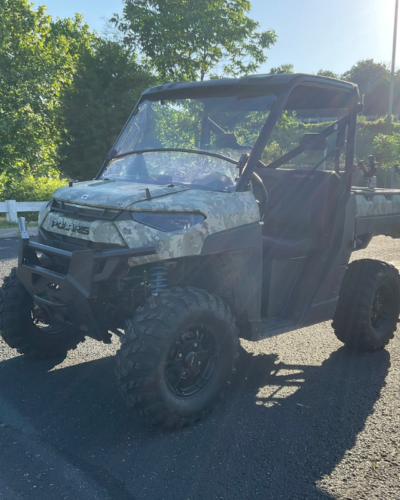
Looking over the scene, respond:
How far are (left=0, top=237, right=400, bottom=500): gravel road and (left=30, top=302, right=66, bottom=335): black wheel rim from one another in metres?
0.30

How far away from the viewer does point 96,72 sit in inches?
842

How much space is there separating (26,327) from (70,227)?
123cm

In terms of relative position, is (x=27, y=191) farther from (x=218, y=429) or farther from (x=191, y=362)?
(x=218, y=429)

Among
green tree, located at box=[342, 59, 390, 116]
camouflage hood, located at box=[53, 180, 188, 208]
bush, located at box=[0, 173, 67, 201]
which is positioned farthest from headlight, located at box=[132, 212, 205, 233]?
green tree, located at box=[342, 59, 390, 116]

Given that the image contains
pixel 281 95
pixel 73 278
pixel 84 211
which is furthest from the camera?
pixel 281 95

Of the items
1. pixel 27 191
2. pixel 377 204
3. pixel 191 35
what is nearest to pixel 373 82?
pixel 191 35

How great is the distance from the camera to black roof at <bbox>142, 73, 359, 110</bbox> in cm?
402

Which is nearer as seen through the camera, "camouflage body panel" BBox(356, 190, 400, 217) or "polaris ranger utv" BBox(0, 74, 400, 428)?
"polaris ranger utv" BBox(0, 74, 400, 428)

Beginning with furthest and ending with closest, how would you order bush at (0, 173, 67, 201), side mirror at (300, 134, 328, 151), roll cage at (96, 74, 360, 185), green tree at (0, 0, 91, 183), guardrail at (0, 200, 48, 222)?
green tree at (0, 0, 91, 183) < bush at (0, 173, 67, 201) < guardrail at (0, 200, 48, 222) < side mirror at (300, 134, 328, 151) < roll cage at (96, 74, 360, 185)

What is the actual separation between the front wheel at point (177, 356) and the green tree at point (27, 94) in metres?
18.7

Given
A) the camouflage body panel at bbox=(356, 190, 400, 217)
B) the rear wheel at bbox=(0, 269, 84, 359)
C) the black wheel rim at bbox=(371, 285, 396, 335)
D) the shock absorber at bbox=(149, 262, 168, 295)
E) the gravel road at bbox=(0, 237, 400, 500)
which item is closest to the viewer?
the gravel road at bbox=(0, 237, 400, 500)

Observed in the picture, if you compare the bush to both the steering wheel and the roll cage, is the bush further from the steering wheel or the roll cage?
the steering wheel

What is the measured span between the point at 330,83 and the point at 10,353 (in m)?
3.82

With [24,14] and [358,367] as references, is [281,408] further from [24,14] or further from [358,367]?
[24,14]
